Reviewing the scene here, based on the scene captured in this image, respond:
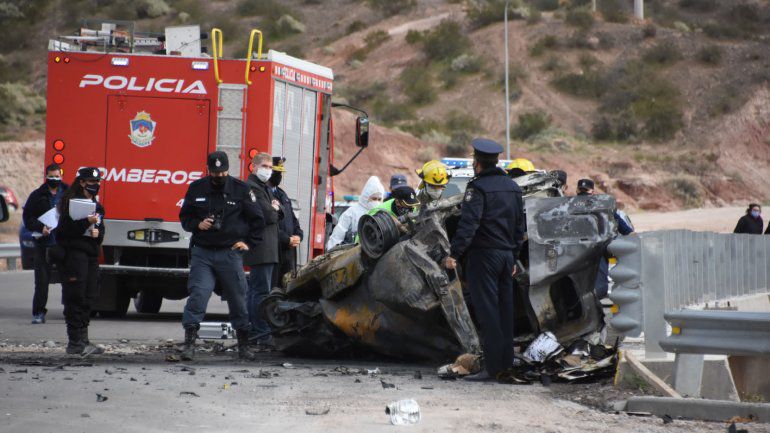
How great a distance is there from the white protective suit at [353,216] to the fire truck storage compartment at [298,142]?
1338mm

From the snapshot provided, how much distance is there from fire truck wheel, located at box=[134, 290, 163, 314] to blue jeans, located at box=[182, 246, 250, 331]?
6433 millimetres

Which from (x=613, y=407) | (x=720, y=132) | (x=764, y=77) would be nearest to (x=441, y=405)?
(x=613, y=407)

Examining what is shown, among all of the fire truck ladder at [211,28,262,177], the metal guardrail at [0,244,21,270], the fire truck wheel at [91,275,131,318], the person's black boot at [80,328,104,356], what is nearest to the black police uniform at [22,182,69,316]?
the fire truck wheel at [91,275,131,318]

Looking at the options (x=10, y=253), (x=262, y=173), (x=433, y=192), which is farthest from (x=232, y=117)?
(x=10, y=253)

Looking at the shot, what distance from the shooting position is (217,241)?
10.7 meters

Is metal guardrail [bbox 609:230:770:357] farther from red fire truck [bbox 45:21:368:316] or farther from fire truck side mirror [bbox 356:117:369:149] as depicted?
red fire truck [bbox 45:21:368:316]

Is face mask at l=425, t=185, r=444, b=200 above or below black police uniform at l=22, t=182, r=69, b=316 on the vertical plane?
above

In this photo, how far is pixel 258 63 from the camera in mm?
14805

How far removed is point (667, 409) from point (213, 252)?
4.69 meters

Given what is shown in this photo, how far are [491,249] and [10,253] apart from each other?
1962 centimetres

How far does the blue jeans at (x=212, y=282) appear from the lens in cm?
1066

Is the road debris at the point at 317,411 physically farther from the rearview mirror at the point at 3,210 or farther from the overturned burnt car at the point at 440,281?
the rearview mirror at the point at 3,210

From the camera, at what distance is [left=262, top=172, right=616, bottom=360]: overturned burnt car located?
9828 millimetres

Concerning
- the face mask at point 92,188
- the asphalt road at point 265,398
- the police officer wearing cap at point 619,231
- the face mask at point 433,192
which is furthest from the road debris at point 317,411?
the police officer wearing cap at point 619,231
